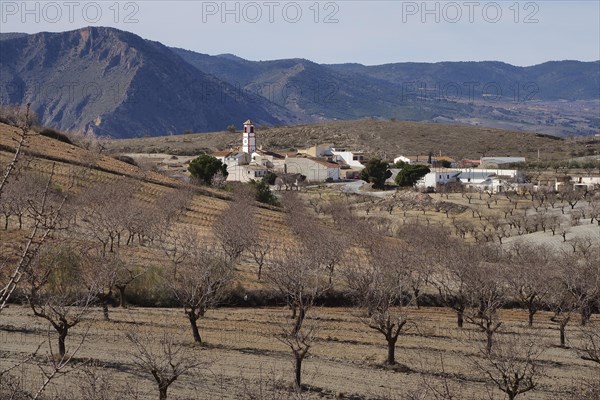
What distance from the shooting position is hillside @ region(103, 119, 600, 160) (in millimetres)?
134000

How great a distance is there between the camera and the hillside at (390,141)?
440ft

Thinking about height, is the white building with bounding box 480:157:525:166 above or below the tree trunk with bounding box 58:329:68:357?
above

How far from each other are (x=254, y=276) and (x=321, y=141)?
105623mm

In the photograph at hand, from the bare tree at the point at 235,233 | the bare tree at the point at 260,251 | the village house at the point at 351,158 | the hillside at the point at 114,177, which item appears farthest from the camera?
the village house at the point at 351,158

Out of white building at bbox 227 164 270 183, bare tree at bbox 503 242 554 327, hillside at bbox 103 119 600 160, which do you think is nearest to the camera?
bare tree at bbox 503 242 554 327

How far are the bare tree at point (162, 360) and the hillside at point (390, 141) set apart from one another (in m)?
104

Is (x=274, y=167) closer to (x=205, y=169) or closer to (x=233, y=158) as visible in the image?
(x=233, y=158)

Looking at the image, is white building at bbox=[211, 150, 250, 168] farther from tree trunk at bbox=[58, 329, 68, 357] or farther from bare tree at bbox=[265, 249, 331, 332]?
tree trunk at bbox=[58, 329, 68, 357]

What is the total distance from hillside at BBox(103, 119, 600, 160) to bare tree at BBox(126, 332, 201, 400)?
10397cm

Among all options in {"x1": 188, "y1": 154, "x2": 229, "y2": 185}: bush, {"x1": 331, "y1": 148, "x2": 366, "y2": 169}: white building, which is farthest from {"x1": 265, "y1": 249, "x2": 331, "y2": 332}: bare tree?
{"x1": 331, "y1": 148, "x2": 366, "y2": 169}: white building

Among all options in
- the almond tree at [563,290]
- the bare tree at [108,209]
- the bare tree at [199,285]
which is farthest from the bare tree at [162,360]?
the almond tree at [563,290]

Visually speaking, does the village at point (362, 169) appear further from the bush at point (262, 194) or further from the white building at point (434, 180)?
the bush at point (262, 194)

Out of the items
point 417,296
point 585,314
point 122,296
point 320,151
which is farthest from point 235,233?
point 320,151

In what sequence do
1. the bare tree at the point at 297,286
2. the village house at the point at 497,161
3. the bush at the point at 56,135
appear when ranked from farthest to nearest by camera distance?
the village house at the point at 497,161, the bush at the point at 56,135, the bare tree at the point at 297,286
